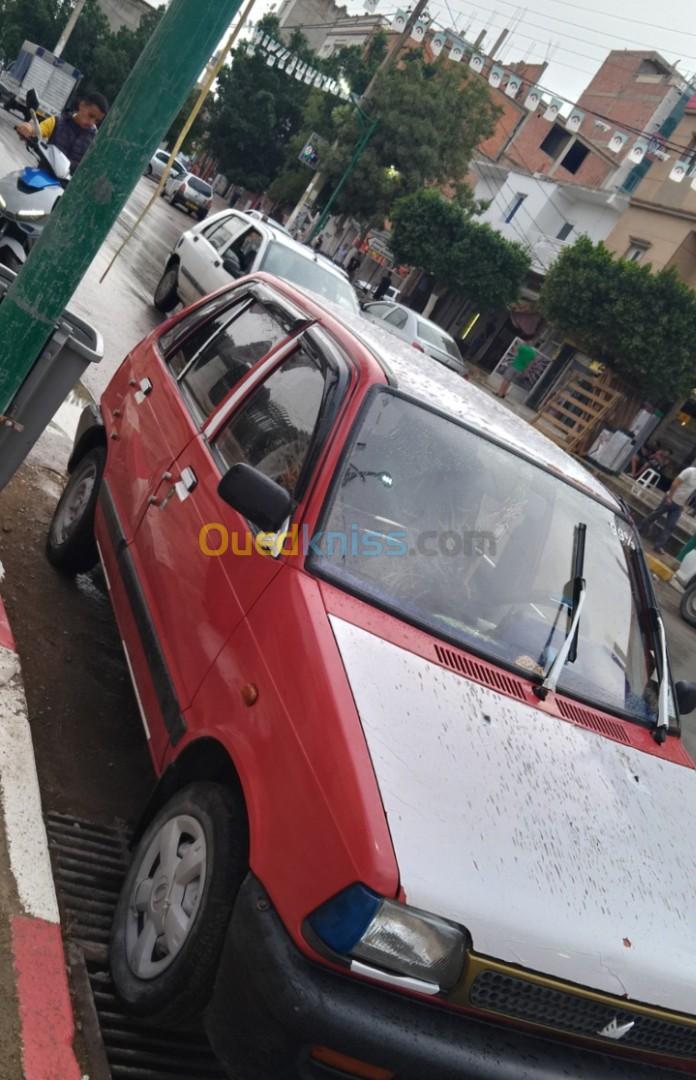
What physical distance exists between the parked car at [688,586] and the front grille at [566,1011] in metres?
11.9

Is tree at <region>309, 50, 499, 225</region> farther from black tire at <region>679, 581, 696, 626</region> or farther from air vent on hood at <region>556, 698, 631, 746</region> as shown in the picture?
air vent on hood at <region>556, 698, 631, 746</region>

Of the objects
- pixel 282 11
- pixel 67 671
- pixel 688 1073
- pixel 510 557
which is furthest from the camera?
pixel 282 11

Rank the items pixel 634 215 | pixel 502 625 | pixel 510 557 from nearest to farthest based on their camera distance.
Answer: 1. pixel 502 625
2. pixel 510 557
3. pixel 634 215

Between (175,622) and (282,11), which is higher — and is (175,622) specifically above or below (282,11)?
below

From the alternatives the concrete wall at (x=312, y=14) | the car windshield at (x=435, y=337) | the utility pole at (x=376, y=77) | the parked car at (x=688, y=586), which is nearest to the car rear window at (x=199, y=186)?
the utility pole at (x=376, y=77)

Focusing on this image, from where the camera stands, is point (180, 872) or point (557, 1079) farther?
point (180, 872)

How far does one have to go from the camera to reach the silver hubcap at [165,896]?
2.39m

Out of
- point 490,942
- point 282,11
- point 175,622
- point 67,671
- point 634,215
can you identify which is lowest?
point 67,671

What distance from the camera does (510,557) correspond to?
325cm

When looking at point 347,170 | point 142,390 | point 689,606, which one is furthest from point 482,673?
point 347,170

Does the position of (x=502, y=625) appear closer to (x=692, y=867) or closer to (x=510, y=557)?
(x=510, y=557)

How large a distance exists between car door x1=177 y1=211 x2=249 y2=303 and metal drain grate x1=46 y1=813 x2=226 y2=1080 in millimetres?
8033

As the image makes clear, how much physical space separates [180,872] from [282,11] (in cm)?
8562

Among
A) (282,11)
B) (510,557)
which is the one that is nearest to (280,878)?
(510,557)
